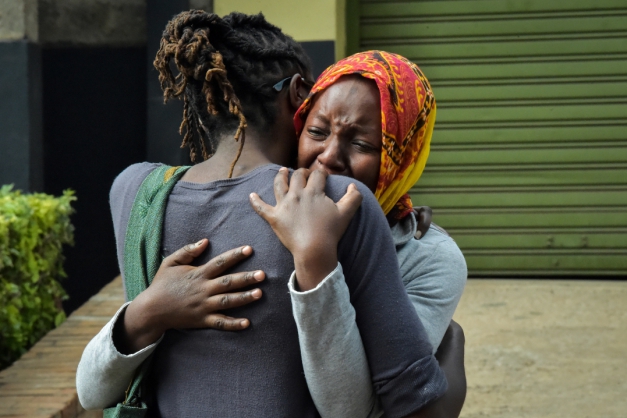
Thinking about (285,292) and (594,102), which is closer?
(285,292)

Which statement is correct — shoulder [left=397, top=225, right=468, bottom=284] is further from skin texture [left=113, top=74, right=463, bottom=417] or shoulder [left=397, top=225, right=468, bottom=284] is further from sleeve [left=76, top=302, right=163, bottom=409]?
sleeve [left=76, top=302, right=163, bottom=409]

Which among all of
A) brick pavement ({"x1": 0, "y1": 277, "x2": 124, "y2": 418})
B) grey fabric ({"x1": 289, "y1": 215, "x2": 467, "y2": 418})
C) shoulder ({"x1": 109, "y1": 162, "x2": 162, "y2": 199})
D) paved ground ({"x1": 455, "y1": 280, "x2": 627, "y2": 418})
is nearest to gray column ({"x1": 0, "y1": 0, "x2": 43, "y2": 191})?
→ brick pavement ({"x1": 0, "y1": 277, "x2": 124, "y2": 418})

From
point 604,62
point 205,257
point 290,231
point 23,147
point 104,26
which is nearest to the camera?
point 290,231

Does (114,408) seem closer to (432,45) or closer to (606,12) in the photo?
(432,45)

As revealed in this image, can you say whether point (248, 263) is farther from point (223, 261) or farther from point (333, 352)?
point (333, 352)

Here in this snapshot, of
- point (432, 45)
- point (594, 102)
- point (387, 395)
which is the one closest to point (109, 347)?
point (387, 395)

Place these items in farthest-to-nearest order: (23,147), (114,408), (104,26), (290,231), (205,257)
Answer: (104,26) < (23,147) < (114,408) < (205,257) < (290,231)

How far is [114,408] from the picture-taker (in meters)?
1.67

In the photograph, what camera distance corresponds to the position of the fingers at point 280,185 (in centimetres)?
148

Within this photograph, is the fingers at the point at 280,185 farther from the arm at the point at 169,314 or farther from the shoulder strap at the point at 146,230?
the shoulder strap at the point at 146,230

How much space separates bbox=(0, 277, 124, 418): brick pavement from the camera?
121 inches

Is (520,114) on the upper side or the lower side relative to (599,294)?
upper

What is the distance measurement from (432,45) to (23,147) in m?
3.29

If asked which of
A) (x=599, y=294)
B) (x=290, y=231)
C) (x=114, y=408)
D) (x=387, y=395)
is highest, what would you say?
(x=290, y=231)
